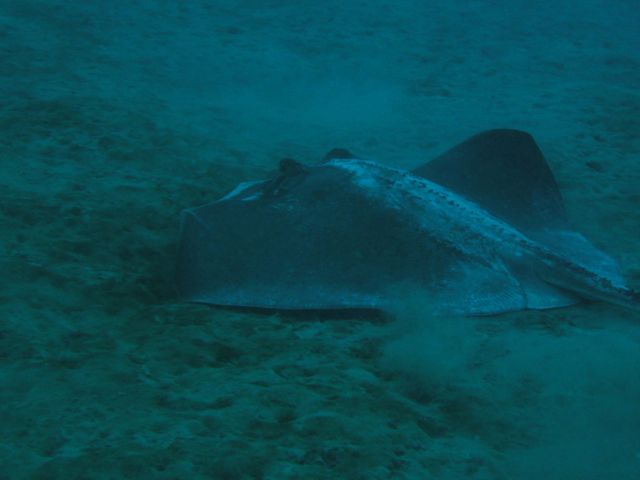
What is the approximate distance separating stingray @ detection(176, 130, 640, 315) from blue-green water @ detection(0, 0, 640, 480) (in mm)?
137

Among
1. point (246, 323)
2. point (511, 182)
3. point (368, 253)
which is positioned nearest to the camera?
point (246, 323)

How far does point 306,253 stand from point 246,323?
1.79 ft

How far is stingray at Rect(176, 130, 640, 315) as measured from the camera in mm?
3076

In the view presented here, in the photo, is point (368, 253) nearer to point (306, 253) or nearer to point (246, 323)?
point (306, 253)

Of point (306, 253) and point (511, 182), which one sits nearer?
point (306, 253)

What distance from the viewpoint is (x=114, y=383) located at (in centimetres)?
227

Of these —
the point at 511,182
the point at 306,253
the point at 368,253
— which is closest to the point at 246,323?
the point at 306,253

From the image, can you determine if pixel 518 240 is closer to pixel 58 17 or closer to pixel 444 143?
pixel 444 143

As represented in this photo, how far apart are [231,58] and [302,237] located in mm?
6162

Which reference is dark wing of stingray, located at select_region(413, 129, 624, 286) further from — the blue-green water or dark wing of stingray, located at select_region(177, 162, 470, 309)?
dark wing of stingray, located at select_region(177, 162, 470, 309)

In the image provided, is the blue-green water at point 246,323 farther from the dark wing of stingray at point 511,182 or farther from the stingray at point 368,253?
the dark wing of stingray at point 511,182

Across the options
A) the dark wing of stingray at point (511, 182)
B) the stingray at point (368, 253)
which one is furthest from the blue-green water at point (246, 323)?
the dark wing of stingray at point (511, 182)

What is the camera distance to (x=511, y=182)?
427 cm

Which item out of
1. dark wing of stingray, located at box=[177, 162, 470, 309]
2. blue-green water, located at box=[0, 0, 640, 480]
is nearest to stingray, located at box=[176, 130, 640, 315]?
dark wing of stingray, located at box=[177, 162, 470, 309]
